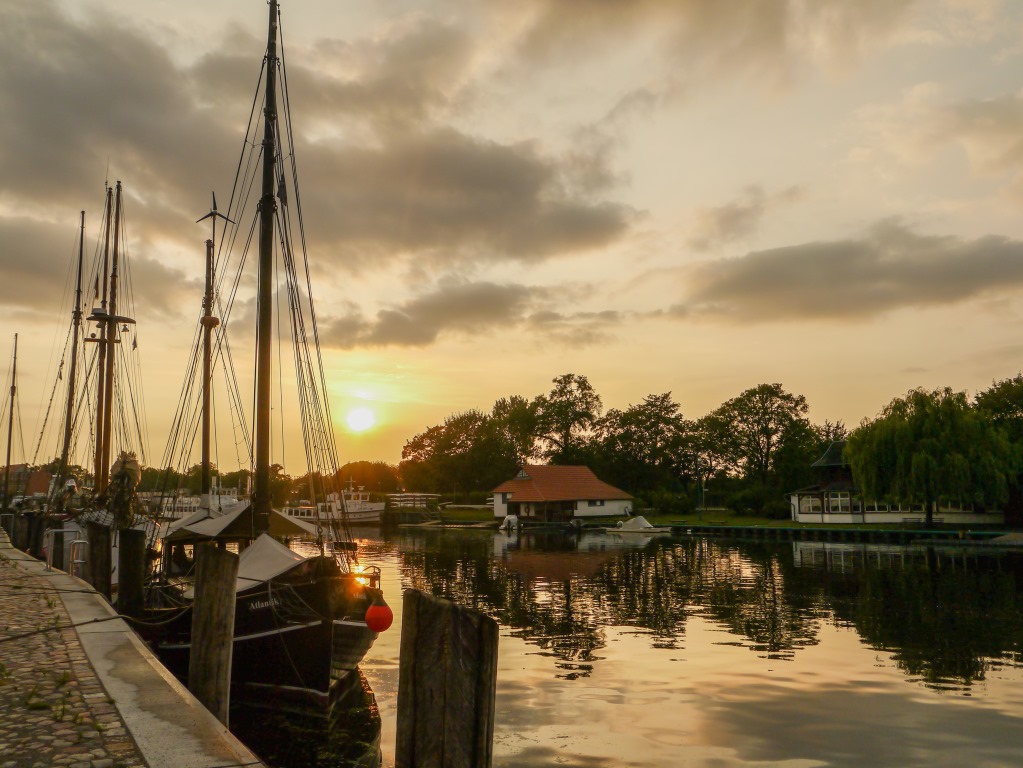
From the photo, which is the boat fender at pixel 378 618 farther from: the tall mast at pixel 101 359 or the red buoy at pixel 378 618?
the tall mast at pixel 101 359

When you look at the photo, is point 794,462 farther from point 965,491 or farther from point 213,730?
point 213,730

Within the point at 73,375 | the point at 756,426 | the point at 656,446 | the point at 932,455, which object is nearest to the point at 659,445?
the point at 656,446

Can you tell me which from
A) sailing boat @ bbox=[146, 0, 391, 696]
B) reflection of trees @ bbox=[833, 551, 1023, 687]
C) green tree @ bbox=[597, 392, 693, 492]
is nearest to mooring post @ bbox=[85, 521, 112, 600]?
sailing boat @ bbox=[146, 0, 391, 696]

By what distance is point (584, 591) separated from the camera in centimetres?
3422

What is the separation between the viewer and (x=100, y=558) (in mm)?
19859

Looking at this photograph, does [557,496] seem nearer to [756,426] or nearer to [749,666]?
[756,426]

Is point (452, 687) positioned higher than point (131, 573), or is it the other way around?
point (452, 687)

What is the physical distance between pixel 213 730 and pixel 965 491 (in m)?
62.7

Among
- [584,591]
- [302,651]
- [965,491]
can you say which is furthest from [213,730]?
[965,491]

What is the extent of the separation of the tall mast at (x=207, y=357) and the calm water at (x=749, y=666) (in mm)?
9425

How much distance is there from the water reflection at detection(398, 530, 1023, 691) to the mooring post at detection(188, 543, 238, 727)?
918 centimetres

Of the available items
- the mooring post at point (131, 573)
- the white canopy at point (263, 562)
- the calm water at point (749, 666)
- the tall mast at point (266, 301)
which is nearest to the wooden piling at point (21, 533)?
the calm water at point (749, 666)

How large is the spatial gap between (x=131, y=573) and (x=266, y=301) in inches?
280

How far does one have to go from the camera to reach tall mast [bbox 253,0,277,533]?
18.0 metres
